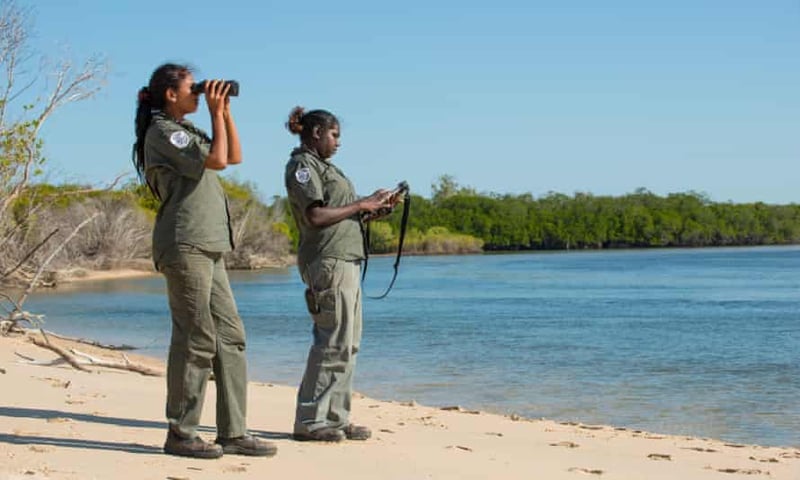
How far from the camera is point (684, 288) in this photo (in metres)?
39.6

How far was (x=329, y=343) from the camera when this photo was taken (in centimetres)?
594

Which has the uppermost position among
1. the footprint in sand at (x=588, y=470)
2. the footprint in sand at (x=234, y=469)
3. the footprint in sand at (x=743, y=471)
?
the footprint in sand at (x=234, y=469)

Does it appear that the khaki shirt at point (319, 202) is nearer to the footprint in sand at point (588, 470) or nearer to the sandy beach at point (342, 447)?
the sandy beach at point (342, 447)

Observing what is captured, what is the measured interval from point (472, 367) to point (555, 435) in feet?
24.3

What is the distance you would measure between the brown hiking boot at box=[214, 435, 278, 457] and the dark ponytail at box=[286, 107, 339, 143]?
1.73 metres

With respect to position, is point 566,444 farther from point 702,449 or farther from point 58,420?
point 58,420

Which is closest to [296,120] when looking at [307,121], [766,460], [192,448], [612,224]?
[307,121]

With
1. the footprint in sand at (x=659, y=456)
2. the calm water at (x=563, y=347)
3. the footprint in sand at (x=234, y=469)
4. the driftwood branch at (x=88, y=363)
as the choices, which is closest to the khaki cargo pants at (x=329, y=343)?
the footprint in sand at (x=234, y=469)

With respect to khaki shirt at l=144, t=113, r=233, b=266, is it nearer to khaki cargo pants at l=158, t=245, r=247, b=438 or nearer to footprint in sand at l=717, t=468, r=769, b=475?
khaki cargo pants at l=158, t=245, r=247, b=438

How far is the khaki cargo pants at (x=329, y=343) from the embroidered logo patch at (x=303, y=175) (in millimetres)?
435

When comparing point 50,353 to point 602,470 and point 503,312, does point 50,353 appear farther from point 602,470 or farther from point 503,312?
point 503,312

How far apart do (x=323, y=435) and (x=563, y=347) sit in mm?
12485

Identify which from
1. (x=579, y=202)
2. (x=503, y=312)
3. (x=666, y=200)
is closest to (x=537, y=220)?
(x=579, y=202)

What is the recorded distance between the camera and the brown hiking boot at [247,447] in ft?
17.2
